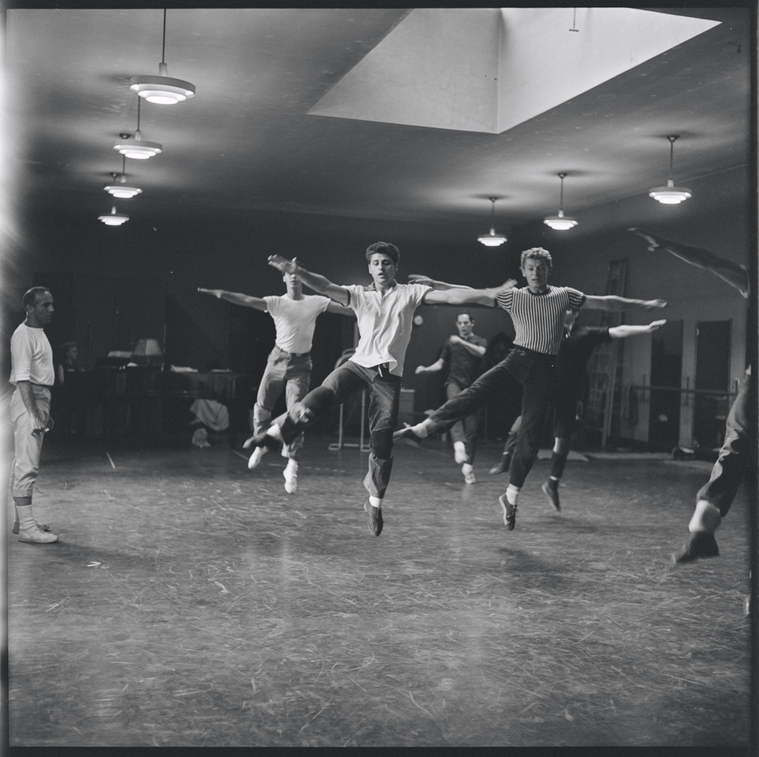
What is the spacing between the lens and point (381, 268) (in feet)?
16.3

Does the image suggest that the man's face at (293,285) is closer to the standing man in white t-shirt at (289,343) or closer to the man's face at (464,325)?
the standing man in white t-shirt at (289,343)

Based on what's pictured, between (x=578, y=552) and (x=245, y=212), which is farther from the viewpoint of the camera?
(x=245, y=212)

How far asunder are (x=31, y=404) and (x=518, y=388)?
2976mm

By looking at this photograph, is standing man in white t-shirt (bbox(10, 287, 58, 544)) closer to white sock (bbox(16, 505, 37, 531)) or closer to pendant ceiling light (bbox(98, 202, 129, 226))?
white sock (bbox(16, 505, 37, 531))

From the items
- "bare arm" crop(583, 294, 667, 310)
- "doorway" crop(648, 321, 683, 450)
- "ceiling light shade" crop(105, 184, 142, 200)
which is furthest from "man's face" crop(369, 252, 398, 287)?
"doorway" crop(648, 321, 683, 450)

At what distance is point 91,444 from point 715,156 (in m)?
8.16

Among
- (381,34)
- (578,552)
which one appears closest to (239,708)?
(578,552)

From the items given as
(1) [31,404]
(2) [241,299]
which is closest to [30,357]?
(1) [31,404]

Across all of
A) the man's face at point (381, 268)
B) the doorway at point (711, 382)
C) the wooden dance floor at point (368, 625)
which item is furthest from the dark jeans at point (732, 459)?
the doorway at point (711, 382)

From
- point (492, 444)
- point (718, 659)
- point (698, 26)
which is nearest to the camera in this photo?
point (718, 659)

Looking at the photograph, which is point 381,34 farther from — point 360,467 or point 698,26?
point 360,467

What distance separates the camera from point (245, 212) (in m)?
7.39

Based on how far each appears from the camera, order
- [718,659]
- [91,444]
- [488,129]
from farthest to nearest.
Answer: [91,444], [488,129], [718,659]

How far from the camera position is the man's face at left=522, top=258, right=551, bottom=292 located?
5.32 meters
